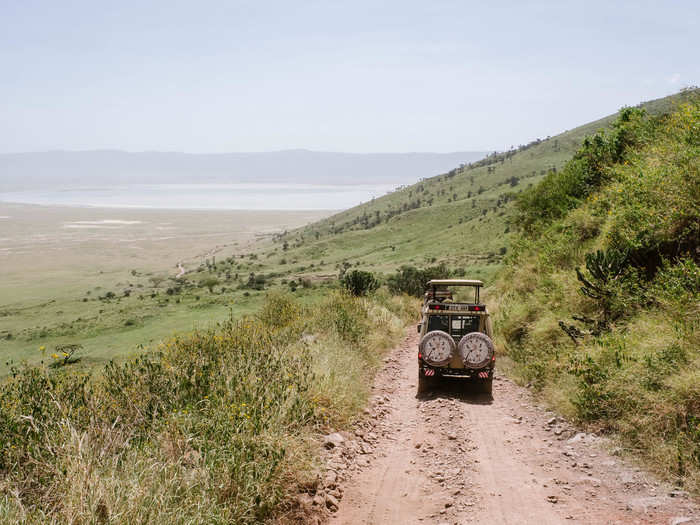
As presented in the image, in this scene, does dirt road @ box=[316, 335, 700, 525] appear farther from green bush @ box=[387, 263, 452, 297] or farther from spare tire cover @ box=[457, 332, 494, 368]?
green bush @ box=[387, 263, 452, 297]

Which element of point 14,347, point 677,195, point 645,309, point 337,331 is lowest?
point 14,347

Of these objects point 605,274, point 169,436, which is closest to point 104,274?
point 605,274

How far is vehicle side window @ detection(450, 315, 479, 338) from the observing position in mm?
10438

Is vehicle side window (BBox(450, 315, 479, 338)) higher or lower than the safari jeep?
higher

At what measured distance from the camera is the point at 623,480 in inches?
222

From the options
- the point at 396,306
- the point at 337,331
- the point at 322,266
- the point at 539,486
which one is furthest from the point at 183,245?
the point at 539,486

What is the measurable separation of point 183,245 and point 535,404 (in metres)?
96.6

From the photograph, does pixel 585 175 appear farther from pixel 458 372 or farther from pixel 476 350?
pixel 458 372

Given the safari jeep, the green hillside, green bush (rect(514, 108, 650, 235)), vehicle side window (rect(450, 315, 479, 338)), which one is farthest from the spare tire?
the green hillside

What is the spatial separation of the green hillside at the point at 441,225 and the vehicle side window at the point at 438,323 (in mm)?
22959

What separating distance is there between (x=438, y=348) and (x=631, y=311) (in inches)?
150

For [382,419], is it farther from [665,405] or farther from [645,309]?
[645,309]

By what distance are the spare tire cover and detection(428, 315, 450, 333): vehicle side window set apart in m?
1.06

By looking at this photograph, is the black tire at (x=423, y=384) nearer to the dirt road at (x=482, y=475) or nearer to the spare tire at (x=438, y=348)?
the spare tire at (x=438, y=348)
